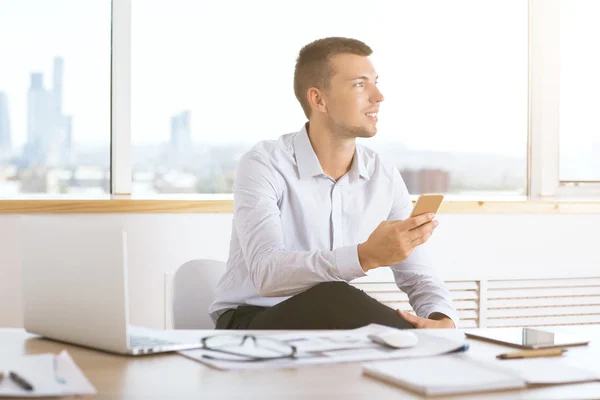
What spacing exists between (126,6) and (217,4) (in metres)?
0.34

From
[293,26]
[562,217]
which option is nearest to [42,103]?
[293,26]

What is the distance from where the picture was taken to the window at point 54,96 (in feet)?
9.62

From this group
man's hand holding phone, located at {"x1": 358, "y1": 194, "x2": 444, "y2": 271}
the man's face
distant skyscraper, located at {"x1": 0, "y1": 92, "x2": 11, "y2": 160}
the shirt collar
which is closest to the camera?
man's hand holding phone, located at {"x1": 358, "y1": 194, "x2": 444, "y2": 271}

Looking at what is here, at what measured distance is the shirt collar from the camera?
2402mm

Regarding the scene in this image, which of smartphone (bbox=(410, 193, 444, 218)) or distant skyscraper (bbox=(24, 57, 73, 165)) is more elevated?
distant skyscraper (bbox=(24, 57, 73, 165))

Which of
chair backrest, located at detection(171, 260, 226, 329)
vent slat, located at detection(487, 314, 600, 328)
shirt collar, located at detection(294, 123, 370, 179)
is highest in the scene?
shirt collar, located at detection(294, 123, 370, 179)

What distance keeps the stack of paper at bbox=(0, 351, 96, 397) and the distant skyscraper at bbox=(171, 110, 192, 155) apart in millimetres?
1939

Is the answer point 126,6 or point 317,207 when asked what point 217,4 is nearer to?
point 126,6

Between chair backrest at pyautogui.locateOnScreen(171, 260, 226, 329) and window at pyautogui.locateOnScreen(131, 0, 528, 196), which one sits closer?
chair backrest at pyautogui.locateOnScreen(171, 260, 226, 329)

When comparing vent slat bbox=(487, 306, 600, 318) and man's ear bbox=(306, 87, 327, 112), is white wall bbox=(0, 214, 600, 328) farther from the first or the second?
man's ear bbox=(306, 87, 327, 112)

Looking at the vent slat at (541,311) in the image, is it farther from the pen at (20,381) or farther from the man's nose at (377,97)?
the pen at (20,381)

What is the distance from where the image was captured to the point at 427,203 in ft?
6.23

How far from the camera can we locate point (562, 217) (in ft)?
10.4

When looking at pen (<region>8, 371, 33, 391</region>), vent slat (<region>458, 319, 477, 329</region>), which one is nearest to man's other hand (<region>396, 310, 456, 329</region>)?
vent slat (<region>458, 319, 477, 329</region>)
